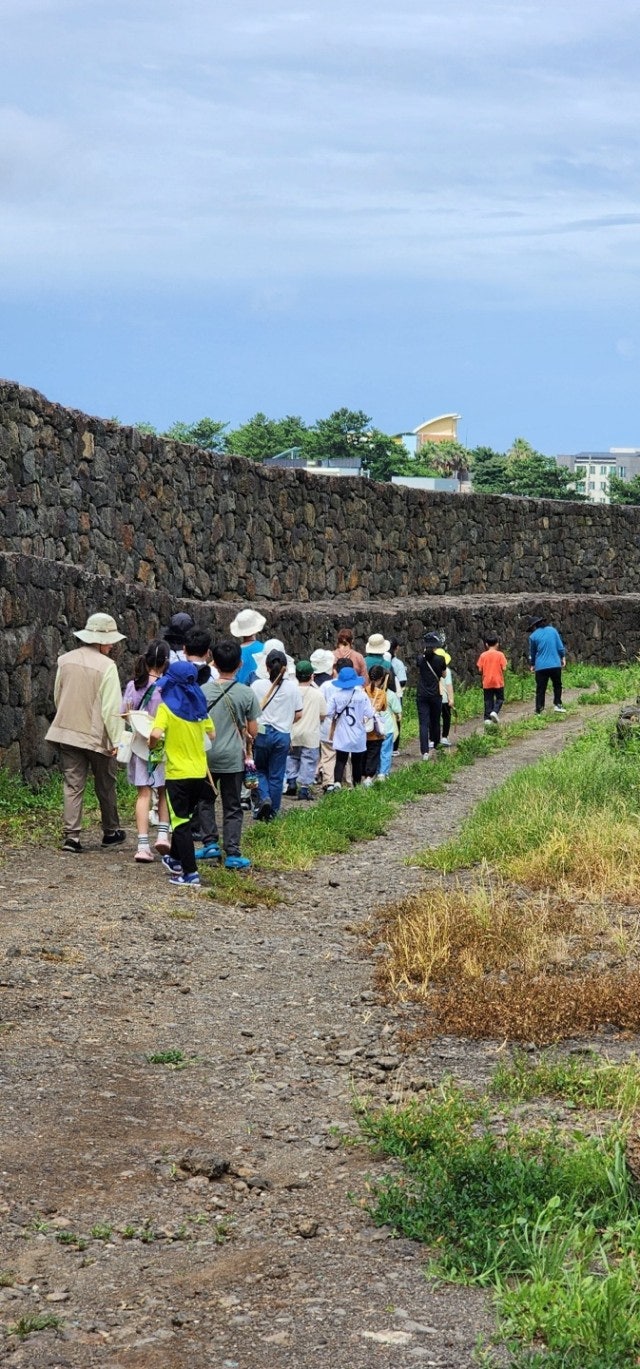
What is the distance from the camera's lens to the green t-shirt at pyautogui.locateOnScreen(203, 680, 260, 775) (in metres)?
11.0

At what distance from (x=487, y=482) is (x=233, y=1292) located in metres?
81.9

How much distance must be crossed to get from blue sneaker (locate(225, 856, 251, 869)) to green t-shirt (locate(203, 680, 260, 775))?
0.57m

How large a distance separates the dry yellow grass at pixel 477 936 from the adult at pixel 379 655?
7359mm

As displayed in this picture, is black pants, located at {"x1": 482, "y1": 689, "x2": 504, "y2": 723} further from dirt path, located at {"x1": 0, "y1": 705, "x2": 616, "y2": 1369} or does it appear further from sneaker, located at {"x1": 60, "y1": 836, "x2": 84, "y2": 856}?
dirt path, located at {"x1": 0, "y1": 705, "x2": 616, "y2": 1369}

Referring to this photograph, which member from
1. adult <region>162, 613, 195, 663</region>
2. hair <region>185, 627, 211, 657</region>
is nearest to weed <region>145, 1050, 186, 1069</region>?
hair <region>185, 627, 211, 657</region>

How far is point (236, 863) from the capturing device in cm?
1080

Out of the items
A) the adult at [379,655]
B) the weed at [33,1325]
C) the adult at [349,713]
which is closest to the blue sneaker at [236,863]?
the adult at [349,713]

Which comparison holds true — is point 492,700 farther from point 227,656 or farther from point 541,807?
point 227,656

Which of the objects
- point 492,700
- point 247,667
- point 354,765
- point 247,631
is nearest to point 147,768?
point 247,631

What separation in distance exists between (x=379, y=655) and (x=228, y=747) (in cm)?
661

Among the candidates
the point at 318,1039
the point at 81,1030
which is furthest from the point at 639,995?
the point at 81,1030

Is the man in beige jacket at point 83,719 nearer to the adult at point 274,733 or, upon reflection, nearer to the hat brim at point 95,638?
the hat brim at point 95,638

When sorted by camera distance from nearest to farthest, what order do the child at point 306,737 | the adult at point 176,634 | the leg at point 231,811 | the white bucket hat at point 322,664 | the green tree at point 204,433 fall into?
the leg at point 231,811, the adult at point 176,634, the child at point 306,737, the white bucket hat at point 322,664, the green tree at point 204,433

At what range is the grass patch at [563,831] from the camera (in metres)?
10.2
